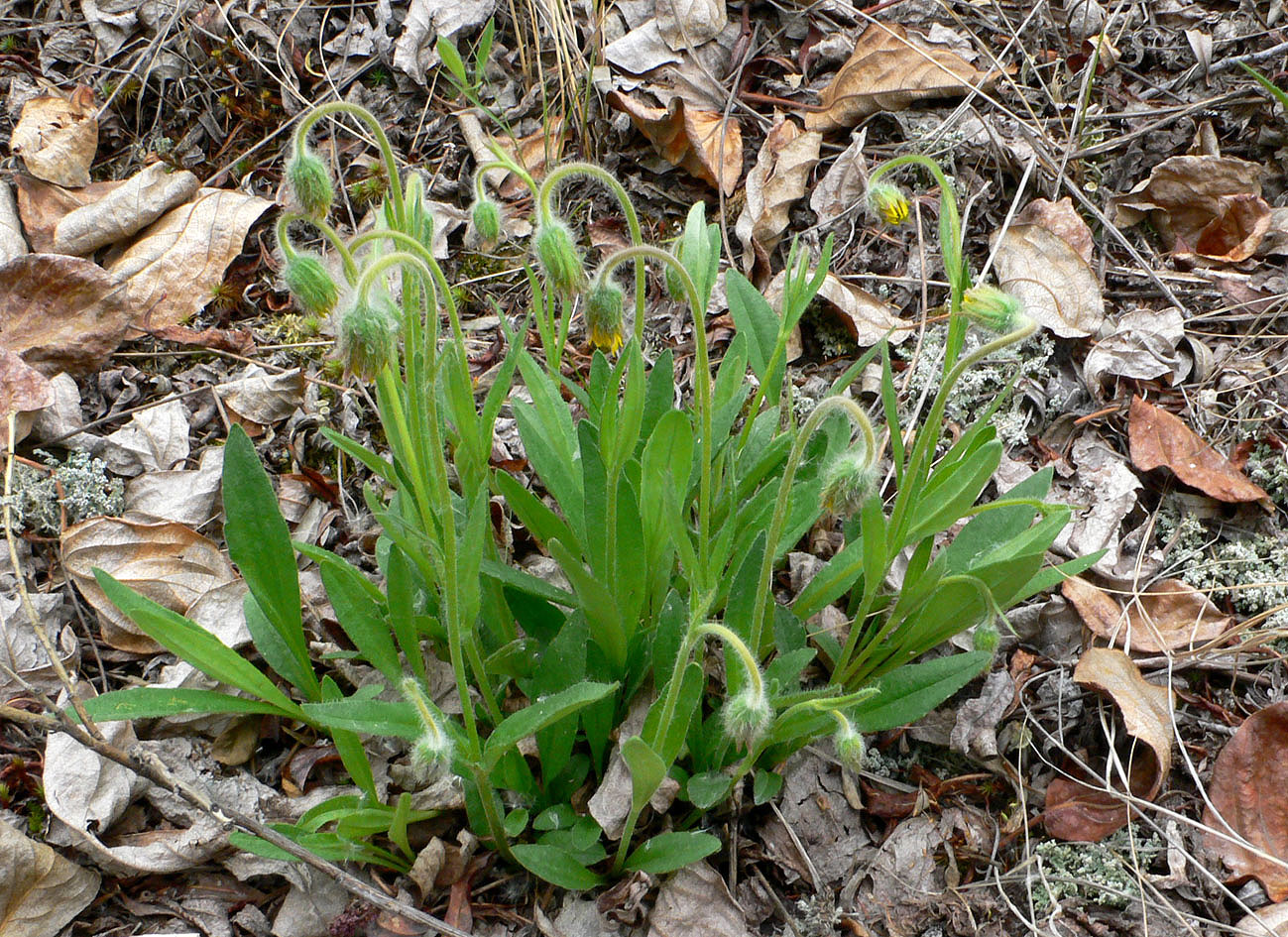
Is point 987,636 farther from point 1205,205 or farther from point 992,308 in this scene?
point 1205,205

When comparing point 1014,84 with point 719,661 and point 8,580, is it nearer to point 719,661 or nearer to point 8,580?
point 719,661

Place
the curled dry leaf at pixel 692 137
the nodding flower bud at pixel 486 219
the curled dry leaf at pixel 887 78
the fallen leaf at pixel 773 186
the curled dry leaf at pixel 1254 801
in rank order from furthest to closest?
the curled dry leaf at pixel 887 78 → the curled dry leaf at pixel 692 137 → the fallen leaf at pixel 773 186 → the nodding flower bud at pixel 486 219 → the curled dry leaf at pixel 1254 801

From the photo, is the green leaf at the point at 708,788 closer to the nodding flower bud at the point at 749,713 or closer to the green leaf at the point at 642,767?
the green leaf at the point at 642,767

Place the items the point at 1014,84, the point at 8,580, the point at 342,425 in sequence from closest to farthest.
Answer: the point at 8,580 → the point at 342,425 → the point at 1014,84

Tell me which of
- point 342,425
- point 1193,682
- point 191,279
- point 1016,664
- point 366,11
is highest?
point 366,11

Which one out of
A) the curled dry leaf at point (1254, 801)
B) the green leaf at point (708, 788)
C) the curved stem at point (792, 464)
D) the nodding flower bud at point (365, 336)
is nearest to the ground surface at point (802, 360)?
the curled dry leaf at point (1254, 801)

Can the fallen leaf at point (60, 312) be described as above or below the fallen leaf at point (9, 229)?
below

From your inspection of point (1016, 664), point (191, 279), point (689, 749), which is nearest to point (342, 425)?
point (191, 279)
